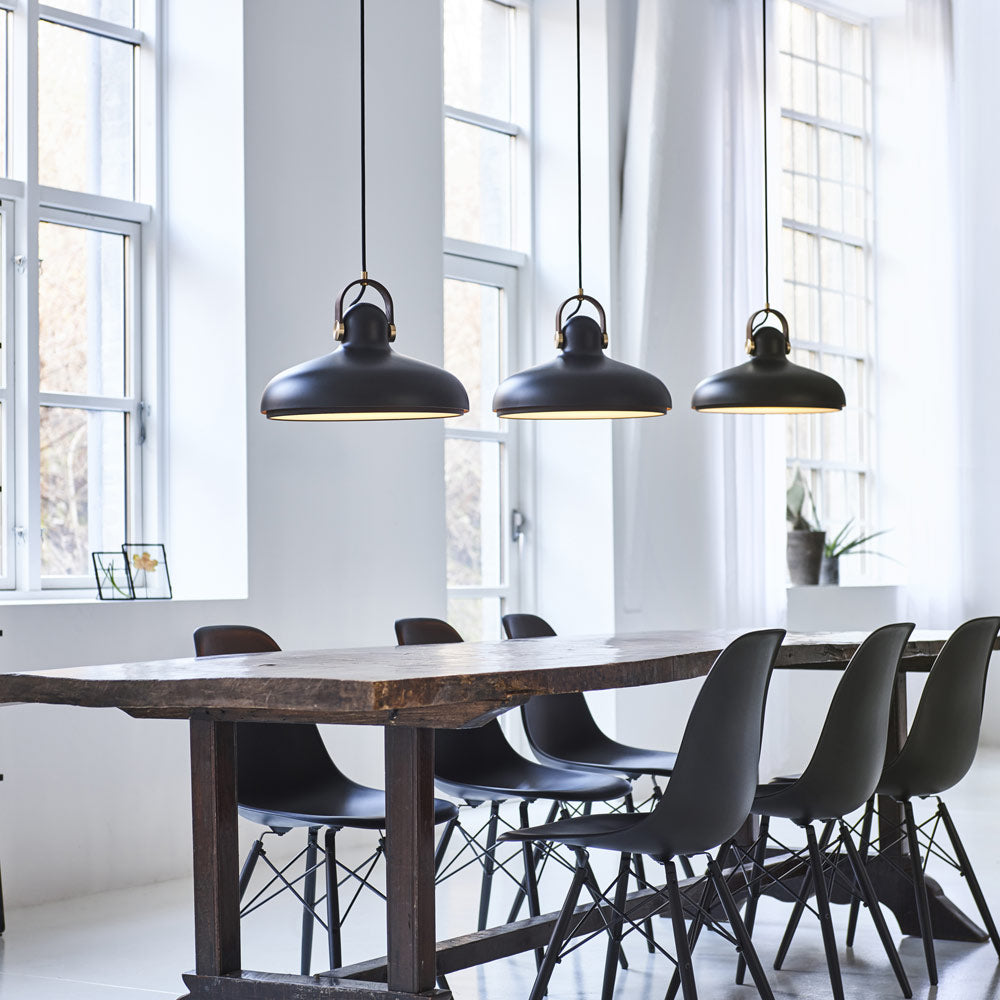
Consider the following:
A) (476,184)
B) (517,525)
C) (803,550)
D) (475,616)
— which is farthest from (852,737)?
(803,550)

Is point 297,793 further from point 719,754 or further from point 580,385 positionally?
point 580,385

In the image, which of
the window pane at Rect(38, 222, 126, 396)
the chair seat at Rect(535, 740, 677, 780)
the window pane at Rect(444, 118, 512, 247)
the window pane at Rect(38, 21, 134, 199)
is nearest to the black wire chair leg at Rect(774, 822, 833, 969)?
the chair seat at Rect(535, 740, 677, 780)

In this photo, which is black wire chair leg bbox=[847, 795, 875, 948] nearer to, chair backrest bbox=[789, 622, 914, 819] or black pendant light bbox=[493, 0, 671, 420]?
chair backrest bbox=[789, 622, 914, 819]

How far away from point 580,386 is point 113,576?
190 cm

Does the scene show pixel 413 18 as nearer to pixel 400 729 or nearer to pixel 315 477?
pixel 315 477

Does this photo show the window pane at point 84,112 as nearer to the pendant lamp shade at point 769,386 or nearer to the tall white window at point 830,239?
the pendant lamp shade at point 769,386

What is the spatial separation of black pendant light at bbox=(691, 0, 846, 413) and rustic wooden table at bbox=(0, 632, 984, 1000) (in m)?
1.60

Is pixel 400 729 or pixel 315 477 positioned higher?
pixel 315 477

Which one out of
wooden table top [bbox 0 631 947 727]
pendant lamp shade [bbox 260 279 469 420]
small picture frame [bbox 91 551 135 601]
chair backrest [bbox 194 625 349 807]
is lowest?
chair backrest [bbox 194 625 349 807]

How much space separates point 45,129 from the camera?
484 centimetres

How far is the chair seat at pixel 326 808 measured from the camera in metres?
3.09

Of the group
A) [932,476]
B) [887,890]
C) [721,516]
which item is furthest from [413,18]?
[932,476]

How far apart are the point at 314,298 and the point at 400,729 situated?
2.95m

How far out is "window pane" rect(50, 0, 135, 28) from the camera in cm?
496
